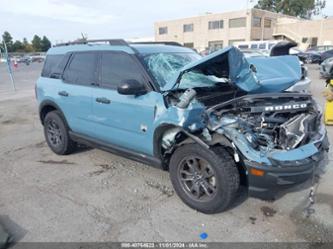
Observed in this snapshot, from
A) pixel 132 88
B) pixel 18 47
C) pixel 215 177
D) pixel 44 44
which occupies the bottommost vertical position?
pixel 215 177

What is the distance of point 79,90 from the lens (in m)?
4.30

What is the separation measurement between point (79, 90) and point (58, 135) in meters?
1.19

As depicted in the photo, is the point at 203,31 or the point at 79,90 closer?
the point at 79,90

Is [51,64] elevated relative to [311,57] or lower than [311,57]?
elevated

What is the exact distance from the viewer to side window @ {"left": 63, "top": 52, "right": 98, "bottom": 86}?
4.16 m

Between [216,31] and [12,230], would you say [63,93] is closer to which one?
[12,230]

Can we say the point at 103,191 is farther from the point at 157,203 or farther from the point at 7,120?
the point at 7,120

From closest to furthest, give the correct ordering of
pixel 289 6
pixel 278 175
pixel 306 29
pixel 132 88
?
pixel 278 175
pixel 132 88
pixel 306 29
pixel 289 6

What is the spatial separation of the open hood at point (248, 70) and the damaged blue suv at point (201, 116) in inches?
0.5

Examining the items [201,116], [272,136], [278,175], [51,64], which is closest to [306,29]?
[51,64]

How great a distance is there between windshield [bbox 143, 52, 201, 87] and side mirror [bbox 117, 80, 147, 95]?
212 mm

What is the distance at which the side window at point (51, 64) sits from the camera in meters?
4.87

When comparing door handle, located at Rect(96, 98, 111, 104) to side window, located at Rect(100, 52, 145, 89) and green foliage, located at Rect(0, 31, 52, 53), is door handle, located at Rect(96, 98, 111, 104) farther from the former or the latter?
green foliage, located at Rect(0, 31, 52, 53)

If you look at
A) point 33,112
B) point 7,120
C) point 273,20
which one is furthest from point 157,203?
point 273,20
